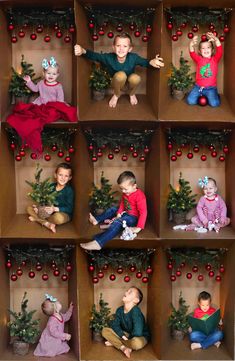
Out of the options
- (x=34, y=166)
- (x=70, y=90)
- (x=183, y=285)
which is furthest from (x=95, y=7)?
(x=183, y=285)

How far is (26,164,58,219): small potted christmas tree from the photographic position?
9.09ft

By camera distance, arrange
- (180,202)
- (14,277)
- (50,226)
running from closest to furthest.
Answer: (50,226) → (180,202) → (14,277)

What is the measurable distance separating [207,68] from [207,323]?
4.03 feet

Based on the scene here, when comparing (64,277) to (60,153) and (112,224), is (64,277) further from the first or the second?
(60,153)

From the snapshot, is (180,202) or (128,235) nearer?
(128,235)

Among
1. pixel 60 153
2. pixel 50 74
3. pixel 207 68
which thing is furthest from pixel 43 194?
pixel 207 68

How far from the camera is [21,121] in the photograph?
2600 millimetres

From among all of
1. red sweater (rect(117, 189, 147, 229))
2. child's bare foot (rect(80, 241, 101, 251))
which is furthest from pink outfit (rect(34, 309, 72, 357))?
red sweater (rect(117, 189, 147, 229))

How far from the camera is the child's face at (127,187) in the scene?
107 inches

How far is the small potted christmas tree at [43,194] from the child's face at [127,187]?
1.07ft

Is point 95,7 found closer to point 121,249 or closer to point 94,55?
point 94,55

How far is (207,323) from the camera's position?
9.19 ft

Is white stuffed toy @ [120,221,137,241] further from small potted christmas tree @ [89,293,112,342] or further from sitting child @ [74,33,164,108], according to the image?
sitting child @ [74,33,164,108]

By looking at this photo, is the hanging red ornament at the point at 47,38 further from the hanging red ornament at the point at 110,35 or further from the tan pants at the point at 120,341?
A: the tan pants at the point at 120,341
